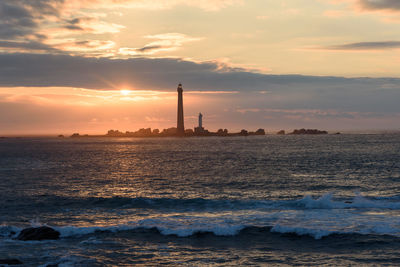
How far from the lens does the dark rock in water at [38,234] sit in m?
27.4

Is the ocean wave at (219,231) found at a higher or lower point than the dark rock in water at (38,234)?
Result: lower

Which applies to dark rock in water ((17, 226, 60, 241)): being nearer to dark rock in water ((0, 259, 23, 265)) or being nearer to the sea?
the sea

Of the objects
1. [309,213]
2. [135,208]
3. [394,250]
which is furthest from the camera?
[135,208]

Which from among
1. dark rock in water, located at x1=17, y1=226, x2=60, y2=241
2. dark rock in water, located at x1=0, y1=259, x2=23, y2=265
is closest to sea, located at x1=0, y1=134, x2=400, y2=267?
dark rock in water, located at x1=0, y1=259, x2=23, y2=265

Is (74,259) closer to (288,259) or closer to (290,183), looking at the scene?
(288,259)

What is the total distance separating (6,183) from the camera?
56.6m

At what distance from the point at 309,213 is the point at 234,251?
1258 centimetres

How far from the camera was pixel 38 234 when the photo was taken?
1085 inches

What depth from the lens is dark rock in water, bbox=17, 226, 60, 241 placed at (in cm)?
2738

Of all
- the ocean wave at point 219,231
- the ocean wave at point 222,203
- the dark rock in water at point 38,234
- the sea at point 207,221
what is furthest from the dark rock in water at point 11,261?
the ocean wave at point 222,203

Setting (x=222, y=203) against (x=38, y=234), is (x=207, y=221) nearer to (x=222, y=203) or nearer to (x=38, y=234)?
(x=222, y=203)

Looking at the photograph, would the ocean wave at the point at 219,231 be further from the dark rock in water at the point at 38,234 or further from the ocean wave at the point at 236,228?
the dark rock in water at the point at 38,234

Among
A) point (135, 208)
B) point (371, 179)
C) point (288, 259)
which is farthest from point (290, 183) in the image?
point (288, 259)

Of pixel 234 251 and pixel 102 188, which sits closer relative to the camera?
pixel 234 251
